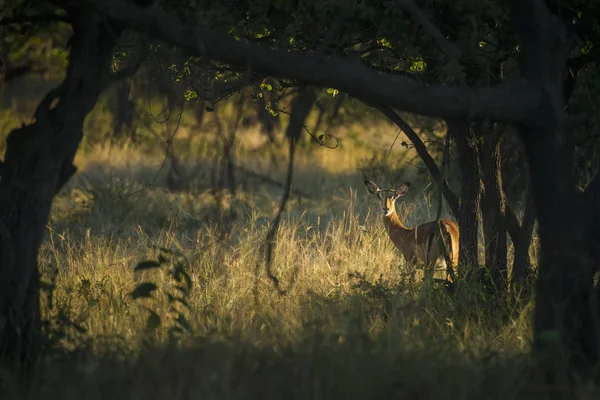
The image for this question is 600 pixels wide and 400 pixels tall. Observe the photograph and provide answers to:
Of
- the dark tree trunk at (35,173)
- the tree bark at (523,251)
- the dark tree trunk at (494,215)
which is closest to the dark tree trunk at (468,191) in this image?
the dark tree trunk at (494,215)

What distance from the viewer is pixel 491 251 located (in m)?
7.79

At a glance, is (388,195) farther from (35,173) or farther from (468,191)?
(35,173)

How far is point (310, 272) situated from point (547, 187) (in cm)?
425

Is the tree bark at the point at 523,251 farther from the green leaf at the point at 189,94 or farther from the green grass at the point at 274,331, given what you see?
the green leaf at the point at 189,94

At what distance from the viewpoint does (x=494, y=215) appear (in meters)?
7.79

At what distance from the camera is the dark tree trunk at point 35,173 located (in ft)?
16.5

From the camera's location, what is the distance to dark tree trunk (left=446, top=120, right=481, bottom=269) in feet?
25.6

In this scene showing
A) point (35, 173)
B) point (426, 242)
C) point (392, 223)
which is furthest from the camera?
point (392, 223)

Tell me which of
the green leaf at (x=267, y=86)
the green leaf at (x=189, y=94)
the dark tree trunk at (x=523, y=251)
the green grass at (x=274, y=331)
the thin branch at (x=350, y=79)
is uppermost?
the green leaf at (x=267, y=86)

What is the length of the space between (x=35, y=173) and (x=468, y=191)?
12.7 feet

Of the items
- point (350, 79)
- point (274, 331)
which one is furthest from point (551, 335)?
point (274, 331)

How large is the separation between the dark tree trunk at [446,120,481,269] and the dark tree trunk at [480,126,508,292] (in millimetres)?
77

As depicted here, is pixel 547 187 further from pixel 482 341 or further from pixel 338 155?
pixel 338 155

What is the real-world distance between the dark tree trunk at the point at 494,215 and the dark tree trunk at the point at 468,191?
0.08m
